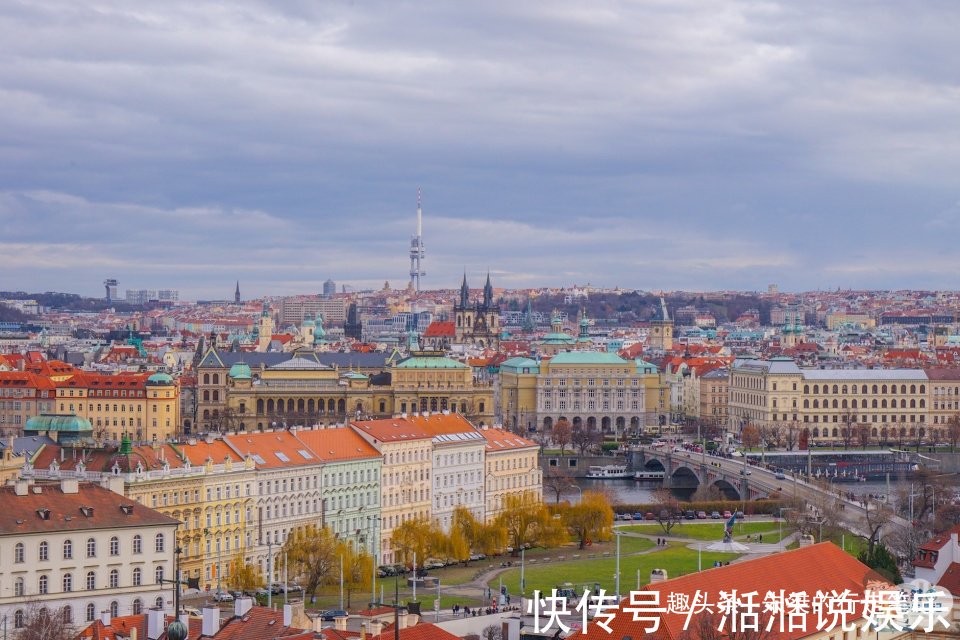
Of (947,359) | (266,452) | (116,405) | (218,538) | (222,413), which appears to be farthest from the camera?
→ (947,359)

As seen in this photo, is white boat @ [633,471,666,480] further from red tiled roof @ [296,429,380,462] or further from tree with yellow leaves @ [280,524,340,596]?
tree with yellow leaves @ [280,524,340,596]

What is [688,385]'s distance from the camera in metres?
160

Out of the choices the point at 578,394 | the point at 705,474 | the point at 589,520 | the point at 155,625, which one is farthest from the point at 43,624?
the point at 578,394

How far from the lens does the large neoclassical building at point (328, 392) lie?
444 ft

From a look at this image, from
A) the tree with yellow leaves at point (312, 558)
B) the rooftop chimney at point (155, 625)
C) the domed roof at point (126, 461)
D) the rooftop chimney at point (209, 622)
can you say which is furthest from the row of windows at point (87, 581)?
the rooftop chimney at point (209, 622)

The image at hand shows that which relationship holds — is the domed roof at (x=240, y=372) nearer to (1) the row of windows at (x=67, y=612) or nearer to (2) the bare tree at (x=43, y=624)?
(1) the row of windows at (x=67, y=612)

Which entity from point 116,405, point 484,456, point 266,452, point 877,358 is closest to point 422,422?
point 484,456

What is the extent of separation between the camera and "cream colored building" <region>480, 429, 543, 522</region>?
270 feet

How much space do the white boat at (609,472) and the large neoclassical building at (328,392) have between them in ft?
51.5

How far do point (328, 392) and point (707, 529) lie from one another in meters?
60.0

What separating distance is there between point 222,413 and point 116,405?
37.8ft

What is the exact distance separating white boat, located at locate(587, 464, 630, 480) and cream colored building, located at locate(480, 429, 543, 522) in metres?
28.0

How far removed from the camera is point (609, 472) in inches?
4633

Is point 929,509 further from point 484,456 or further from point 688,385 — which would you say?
point 688,385
